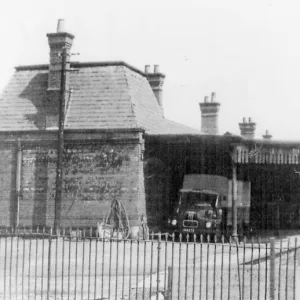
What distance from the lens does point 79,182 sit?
24.6 m

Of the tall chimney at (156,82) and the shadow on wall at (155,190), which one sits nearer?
the shadow on wall at (155,190)

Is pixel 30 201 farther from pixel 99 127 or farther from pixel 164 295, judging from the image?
pixel 164 295

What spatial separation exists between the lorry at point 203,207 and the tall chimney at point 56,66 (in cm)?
616

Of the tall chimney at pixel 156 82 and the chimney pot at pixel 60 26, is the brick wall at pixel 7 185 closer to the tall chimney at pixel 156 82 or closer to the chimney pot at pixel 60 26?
the chimney pot at pixel 60 26

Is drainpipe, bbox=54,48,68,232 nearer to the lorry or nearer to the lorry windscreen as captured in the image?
the lorry

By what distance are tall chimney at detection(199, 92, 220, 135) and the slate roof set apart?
1052 centimetres

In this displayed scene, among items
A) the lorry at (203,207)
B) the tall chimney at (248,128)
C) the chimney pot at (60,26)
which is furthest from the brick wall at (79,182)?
the tall chimney at (248,128)

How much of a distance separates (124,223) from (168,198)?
3679 mm

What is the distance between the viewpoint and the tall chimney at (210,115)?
38219mm

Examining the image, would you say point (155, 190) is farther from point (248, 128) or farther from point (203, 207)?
point (248, 128)

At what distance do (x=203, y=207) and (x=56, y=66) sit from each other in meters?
8.59

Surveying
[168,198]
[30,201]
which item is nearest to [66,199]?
[30,201]

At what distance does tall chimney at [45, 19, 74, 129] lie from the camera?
25516 millimetres

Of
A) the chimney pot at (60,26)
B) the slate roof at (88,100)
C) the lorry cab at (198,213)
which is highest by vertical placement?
the chimney pot at (60,26)
